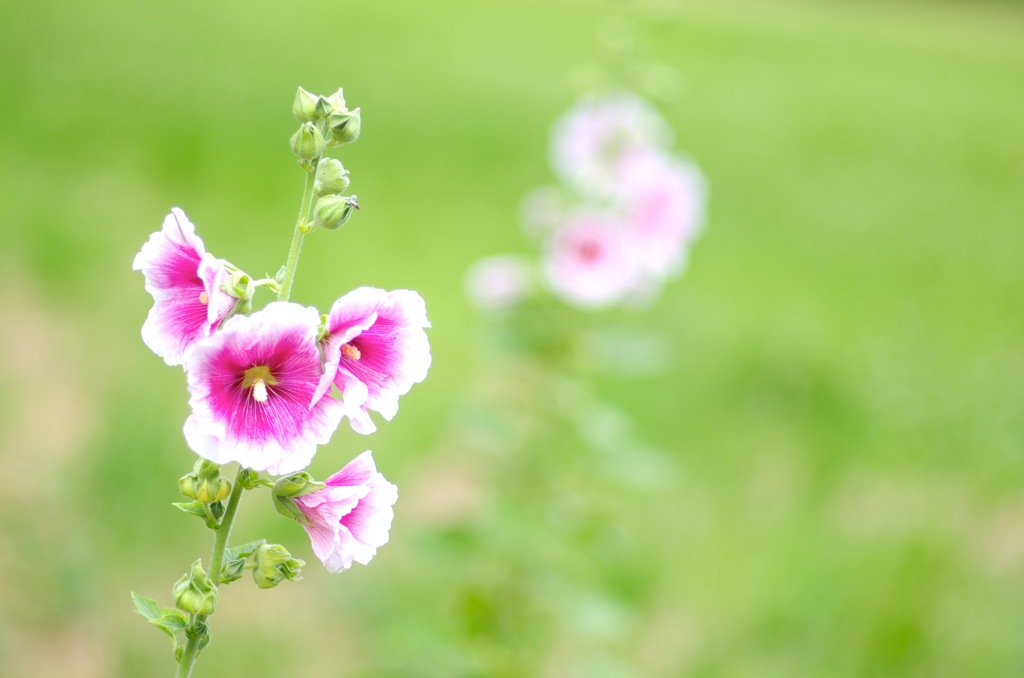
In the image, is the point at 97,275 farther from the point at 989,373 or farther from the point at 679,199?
the point at 989,373

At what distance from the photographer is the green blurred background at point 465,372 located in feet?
11.0

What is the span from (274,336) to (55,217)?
4.23 metres

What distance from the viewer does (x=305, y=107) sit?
1.26m

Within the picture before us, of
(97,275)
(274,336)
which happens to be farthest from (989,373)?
(274,336)

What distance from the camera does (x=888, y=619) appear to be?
3605 millimetres

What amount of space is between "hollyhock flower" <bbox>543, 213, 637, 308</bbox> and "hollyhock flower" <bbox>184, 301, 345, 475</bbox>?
1.81m

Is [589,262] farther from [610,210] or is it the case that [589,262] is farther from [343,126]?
[343,126]

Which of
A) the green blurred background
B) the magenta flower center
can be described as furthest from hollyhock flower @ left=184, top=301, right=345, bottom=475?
the green blurred background

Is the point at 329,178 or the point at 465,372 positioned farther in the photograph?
the point at 465,372

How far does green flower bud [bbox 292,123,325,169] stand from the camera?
A: 4.01ft

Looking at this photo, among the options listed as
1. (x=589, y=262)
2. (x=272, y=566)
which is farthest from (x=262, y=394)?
(x=589, y=262)

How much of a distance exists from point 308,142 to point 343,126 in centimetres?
7

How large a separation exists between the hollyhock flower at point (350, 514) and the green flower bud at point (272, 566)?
4cm

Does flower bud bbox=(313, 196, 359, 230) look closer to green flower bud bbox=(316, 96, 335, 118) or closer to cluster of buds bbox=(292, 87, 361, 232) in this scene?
cluster of buds bbox=(292, 87, 361, 232)
